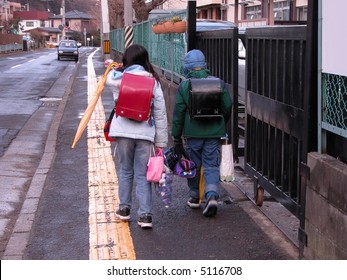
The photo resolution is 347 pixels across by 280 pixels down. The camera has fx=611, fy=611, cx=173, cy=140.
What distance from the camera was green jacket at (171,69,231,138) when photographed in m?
5.96

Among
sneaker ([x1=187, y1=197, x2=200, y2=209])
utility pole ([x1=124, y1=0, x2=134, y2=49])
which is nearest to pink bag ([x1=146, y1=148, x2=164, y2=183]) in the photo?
sneaker ([x1=187, y1=197, x2=200, y2=209])

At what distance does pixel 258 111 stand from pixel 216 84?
0.55 metres

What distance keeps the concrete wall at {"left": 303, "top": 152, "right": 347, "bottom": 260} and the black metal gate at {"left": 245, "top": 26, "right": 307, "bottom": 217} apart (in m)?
0.41

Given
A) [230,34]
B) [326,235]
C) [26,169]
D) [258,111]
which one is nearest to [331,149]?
[326,235]

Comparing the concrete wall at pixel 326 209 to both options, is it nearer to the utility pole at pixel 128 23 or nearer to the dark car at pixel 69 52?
the utility pole at pixel 128 23

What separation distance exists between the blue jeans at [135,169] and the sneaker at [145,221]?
0.04 metres

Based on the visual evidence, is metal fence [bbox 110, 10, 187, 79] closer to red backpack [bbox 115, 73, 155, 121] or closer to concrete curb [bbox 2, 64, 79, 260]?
concrete curb [bbox 2, 64, 79, 260]

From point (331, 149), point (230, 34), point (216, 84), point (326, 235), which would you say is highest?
point (230, 34)

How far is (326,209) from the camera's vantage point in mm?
4195

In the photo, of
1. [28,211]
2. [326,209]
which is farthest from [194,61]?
[326,209]

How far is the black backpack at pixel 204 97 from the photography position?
582cm

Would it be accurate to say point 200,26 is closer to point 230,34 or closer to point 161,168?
point 230,34

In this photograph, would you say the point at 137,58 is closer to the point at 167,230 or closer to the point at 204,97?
the point at 204,97

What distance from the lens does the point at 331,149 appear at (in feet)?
14.7
